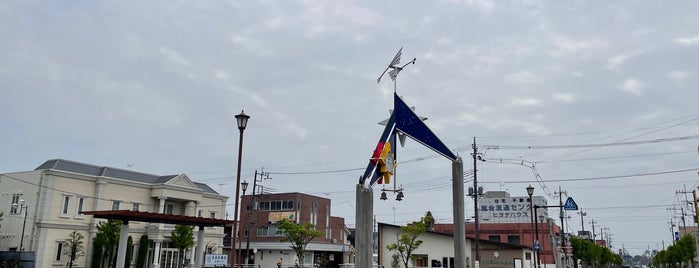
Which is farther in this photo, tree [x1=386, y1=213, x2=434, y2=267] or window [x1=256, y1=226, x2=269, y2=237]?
window [x1=256, y1=226, x2=269, y2=237]

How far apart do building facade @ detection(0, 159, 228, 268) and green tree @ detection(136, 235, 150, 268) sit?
693 mm

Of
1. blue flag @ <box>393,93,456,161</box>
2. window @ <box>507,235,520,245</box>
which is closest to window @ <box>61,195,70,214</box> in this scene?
blue flag @ <box>393,93,456,161</box>

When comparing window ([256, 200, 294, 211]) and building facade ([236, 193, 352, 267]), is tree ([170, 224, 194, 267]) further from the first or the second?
window ([256, 200, 294, 211])

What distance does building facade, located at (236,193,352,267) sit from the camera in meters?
57.5

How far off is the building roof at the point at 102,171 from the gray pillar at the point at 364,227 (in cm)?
3434

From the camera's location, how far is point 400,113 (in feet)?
30.2

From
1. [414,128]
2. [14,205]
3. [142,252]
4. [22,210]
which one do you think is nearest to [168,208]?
[142,252]

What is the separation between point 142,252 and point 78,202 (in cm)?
574

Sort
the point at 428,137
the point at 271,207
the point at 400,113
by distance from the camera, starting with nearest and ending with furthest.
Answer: the point at 400,113
the point at 428,137
the point at 271,207

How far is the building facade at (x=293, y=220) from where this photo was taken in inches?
2265

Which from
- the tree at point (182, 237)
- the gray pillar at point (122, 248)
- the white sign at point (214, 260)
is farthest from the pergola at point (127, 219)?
the tree at point (182, 237)

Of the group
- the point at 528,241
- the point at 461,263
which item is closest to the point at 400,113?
the point at 461,263

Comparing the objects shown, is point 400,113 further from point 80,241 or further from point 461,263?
point 80,241

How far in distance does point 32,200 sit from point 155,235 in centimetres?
882
